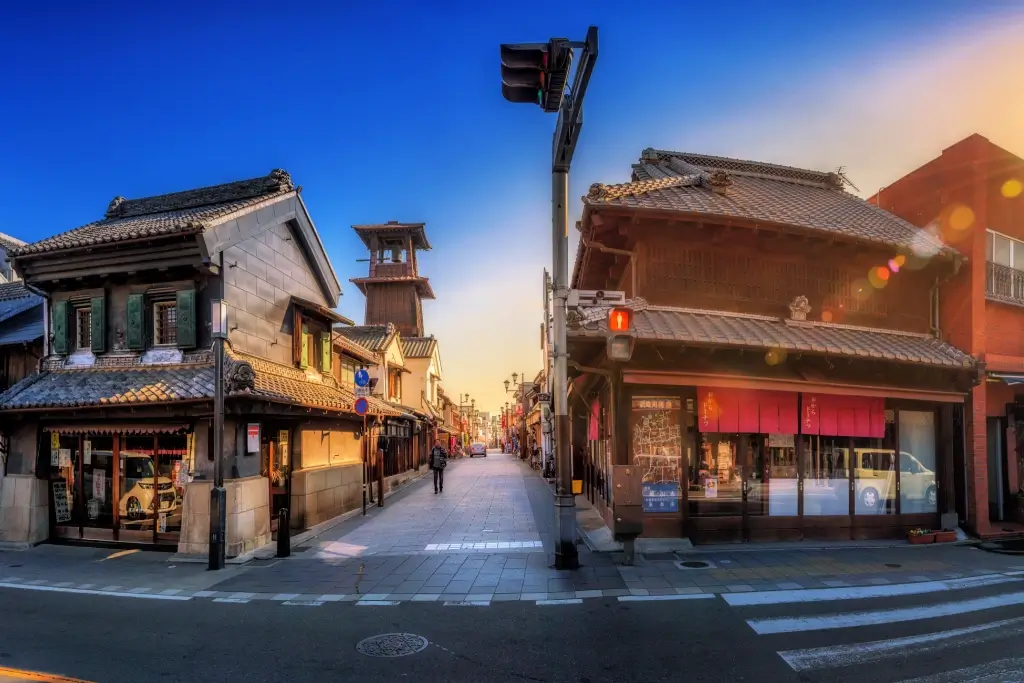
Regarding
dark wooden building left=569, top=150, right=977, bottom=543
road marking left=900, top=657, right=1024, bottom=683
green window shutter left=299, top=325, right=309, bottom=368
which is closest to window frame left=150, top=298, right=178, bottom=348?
green window shutter left=299, top=325, right=309, bottom=368

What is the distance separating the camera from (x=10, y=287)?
69.4 feet

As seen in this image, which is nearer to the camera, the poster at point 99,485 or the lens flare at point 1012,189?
the poster at point 99,485

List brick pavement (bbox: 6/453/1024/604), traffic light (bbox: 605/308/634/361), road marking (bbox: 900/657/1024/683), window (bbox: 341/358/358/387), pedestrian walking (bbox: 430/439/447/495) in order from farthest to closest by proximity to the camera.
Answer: pedestrian walking (bbox: 430/439/447/495) → window (bbox: 341/358/358/387) → traffic light (bbox: 605/308/634/361) → brick pavement (bbox: 6/453/1024/604) → road marking (bbox: 900/657/1024/683)

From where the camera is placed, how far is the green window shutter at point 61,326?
579 inches

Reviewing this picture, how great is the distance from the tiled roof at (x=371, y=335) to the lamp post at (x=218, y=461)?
20018 millimetres

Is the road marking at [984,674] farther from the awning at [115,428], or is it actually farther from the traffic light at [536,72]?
the awning at [115,428]

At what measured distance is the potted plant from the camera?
13125 millimetres

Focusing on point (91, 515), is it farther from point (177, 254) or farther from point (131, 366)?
point (177, 254)

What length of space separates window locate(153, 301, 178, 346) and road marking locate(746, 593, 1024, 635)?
47.6ft

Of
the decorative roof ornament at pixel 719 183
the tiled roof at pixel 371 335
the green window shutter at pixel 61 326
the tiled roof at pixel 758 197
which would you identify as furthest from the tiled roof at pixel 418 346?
the decorative roof ornament at pixel 719 183

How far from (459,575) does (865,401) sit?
34.8 feet

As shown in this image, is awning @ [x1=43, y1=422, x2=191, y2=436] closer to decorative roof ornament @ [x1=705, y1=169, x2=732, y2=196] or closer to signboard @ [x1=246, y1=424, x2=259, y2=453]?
signboard @ [x1=246, y1=424, x2=259, y2=453]

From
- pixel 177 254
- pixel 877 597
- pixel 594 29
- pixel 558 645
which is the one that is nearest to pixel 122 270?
pixel 177 254

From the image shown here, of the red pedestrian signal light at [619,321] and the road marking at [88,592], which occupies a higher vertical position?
the red pedestrian signal light at [619,321]
